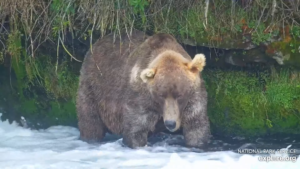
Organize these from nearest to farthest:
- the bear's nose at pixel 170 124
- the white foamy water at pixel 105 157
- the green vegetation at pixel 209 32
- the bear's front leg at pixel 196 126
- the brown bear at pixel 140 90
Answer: the white foamy water at pixel 105 157, the bear's nose at pixel 170 124, the brown bear at pixel 140 90, the bear's front leg at pixel 196 126, the green vegetation at pixel 209 32

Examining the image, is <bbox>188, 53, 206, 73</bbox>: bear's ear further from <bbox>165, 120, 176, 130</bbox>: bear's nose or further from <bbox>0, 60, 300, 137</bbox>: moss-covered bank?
<bbox>0, 60, 300, 137</bbox>: moss-covered bank

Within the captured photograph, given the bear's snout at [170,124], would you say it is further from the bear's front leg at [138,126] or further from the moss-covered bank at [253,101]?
the moss-covered bank at [253,101]

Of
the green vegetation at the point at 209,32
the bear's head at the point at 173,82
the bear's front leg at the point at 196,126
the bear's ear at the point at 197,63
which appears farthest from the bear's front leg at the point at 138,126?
the green vegetation at the point at 209,32

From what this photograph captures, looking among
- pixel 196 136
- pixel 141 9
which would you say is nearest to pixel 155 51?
pixel 141 9

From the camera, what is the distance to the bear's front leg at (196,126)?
7.57 metres

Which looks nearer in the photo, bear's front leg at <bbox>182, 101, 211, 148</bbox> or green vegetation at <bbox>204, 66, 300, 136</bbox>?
bear's front leg at <bbox>182, 101, 211, 148</bbox>

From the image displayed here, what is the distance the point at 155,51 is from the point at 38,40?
1.93m

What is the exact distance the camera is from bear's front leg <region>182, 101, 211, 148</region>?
7570mm

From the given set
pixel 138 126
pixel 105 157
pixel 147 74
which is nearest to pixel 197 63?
pixel 147 74

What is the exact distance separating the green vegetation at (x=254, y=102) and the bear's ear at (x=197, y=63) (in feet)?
3.19

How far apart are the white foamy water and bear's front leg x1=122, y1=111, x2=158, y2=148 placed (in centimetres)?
9

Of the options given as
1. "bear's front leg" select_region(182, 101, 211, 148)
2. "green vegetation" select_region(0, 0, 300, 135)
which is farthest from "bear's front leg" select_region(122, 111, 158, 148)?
"green vegetation" select_region(0, 0, 300, 135)

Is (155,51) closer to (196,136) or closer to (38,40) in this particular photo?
(196,136)

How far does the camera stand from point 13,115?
9672 millimetres
